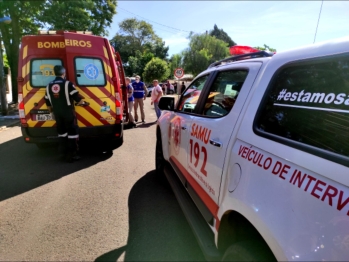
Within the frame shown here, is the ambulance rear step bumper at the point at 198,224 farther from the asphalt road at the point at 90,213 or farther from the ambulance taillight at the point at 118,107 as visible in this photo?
the ambulance taillight at the point at 118,107

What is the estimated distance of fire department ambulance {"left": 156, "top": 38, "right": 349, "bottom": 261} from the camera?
1.07 meters

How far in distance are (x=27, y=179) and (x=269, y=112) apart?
14.0 feet

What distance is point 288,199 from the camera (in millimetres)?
1206

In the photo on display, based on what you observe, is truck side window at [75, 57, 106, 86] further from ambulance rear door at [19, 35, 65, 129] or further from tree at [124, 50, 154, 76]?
tree at [124, 50, 154, 76]

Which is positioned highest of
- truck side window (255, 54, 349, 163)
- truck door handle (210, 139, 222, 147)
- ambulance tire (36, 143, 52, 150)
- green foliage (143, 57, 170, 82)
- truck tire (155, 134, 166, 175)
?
green foliage (143, 57, 170, 82)

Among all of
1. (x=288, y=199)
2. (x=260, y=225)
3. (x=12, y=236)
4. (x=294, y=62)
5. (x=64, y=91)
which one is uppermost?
(x=294, y=62)

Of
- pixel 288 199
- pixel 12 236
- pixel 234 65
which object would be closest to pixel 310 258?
pixel 288 199

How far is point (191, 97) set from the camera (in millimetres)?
3258

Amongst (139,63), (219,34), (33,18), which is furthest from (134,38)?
(33,18)

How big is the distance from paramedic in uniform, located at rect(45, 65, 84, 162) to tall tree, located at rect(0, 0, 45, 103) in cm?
998

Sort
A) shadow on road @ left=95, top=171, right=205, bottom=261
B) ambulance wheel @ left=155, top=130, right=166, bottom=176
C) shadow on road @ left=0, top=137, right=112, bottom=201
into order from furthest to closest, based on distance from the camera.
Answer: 1. ambulance wheel @ left=155, top=130, right=166, bottom=176
2. shadow on road @ left=0, top=137, right=112, bottom=201
3. shadow on road @ left=95, top=171, right=205, bottom=261

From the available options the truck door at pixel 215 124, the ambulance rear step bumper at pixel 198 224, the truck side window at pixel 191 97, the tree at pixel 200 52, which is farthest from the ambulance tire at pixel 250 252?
the tree at pixel 200 52

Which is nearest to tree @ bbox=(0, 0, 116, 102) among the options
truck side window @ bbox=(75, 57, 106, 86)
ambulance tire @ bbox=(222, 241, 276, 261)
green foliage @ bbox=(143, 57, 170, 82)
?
truck side window @ bbox=(75, 57, 106, 86)

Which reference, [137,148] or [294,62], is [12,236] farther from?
[137,148]
